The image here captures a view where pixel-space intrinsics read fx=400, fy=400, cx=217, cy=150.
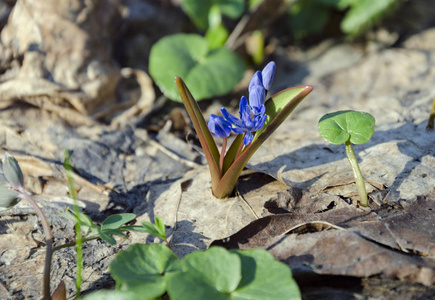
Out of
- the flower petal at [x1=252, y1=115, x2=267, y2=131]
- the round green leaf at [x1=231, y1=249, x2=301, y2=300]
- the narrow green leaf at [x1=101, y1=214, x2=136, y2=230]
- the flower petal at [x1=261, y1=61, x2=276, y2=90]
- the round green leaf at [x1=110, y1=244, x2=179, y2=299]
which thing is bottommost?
the round green leaf at [x1=231, y1=249, x2=301, y2=300]

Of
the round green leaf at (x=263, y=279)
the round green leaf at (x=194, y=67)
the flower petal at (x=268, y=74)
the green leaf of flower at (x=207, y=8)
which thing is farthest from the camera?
the green leaf of flower at (x=207, y=8)

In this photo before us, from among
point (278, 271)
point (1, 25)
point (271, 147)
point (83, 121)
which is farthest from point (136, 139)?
point (278, 271)

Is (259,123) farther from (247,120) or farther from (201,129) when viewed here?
(201,129)

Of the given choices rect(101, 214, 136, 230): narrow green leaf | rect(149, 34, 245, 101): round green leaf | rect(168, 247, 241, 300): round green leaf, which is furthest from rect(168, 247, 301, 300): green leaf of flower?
rect(149, 34, 245, 101): round green leaf

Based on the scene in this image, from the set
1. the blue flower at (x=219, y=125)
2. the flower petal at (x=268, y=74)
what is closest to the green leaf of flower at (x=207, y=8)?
the flower petal at (x=268, y=74)

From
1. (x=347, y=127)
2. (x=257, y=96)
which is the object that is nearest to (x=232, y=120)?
(x=257, y=96)

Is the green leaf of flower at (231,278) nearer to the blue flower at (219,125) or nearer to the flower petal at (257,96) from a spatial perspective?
the blue flower at (219,125)

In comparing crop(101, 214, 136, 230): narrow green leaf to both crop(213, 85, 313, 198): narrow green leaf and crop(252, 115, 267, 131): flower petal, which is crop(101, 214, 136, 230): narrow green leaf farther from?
crop(252, 115, 267, 131): flower petal
